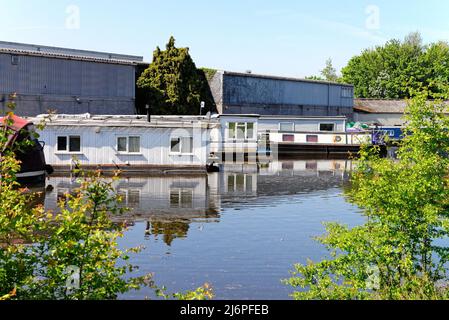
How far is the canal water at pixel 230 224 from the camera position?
14305 millimetres

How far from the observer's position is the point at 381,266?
9.69 meters

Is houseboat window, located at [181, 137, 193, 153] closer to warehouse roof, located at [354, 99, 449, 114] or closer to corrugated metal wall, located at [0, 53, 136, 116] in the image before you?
corrugated metal wall, located at [0, 53, 136, 116]

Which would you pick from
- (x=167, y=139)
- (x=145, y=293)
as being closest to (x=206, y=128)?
(x=167, y=139)

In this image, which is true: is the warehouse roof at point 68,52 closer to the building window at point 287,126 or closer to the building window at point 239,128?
the building window at point 239,128

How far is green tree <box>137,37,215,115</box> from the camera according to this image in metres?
54.0

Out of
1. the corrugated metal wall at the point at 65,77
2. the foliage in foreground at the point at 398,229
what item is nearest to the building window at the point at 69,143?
the corrugated metal wall at the point at 65,77

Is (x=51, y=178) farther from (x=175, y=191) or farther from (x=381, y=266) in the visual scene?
(x=381, y=266)

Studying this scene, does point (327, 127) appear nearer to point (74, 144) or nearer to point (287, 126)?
point (287, 126)

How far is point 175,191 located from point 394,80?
66172mm

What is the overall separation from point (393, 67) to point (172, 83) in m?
47.9

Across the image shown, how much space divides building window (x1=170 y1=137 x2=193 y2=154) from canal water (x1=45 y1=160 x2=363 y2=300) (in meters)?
2.10

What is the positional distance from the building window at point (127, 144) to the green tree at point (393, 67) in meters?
58.0
